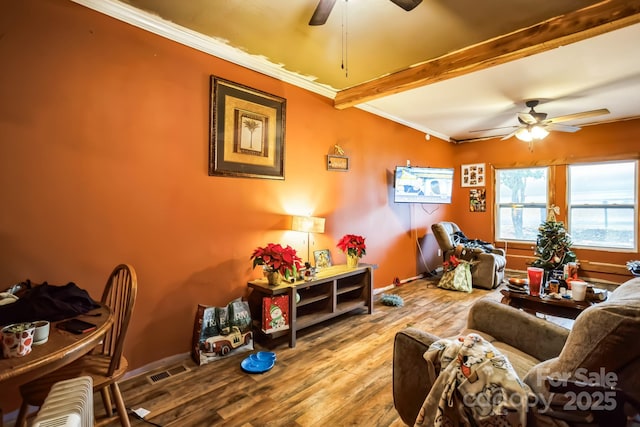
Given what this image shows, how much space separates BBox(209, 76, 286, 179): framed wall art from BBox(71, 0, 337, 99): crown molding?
0.74 feet

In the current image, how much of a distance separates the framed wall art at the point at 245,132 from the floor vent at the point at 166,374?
1.58 metres

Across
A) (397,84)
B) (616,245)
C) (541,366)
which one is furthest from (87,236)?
(616,245)

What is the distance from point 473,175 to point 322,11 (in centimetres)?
548

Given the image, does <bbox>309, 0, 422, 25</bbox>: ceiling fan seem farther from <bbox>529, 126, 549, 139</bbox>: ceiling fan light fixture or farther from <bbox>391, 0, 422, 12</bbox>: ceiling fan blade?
<bbox>529, 126, 549, 139</bbox>: ceiling fan light fixture

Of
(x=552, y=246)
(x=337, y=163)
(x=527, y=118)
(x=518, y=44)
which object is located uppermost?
(x=518, y=44)

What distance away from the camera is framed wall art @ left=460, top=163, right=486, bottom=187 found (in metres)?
6.20

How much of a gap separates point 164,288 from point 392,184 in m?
3.46

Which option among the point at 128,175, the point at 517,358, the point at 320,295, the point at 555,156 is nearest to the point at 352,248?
the point at 320,295

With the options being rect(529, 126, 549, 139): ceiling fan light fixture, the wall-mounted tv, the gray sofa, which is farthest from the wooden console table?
rect(529, 126, 549, 139): ceiling fan light fixture

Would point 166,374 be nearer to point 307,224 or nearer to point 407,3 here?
point 307,224

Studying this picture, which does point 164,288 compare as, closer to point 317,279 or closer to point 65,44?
point 317,279

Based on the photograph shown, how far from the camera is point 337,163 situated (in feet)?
12.6

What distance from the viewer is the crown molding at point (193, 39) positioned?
2.11 meters

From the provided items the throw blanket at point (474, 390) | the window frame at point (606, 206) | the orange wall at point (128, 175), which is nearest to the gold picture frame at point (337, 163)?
the orange wall at point (128, 175)
